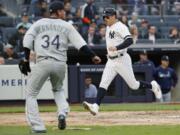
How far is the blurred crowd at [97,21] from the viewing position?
19.2 m

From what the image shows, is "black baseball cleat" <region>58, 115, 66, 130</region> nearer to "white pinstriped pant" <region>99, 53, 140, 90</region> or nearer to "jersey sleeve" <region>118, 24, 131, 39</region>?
"white pinstriped pant" <region>99, 53, 140, 90</region>

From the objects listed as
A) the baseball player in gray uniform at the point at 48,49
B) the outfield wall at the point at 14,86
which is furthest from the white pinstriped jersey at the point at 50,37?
the outfield wall at the point at 14,86

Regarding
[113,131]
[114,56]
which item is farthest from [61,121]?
[114,56]

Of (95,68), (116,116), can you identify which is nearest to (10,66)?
(95,68)

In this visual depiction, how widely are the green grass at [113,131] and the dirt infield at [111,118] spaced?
87 cm

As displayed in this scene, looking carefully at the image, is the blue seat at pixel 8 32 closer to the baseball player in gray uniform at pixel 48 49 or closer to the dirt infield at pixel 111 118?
the dirt infield at pixel 111 118

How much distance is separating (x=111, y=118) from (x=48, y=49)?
3.01m

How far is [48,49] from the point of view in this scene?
961cm

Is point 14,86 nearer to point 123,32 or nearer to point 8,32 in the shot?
point 8,32

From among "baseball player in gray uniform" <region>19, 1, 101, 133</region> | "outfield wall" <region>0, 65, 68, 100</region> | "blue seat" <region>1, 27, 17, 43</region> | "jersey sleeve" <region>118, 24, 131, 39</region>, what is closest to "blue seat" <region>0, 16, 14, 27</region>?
"blue seat" <region>1, 27, 17, 43</region>

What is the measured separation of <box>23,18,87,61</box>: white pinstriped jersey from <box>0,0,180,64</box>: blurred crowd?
830cm

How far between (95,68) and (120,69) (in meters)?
6.13

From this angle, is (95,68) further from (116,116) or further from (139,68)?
(116,116)

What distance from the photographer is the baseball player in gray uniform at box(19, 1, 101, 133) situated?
31.4 ft
